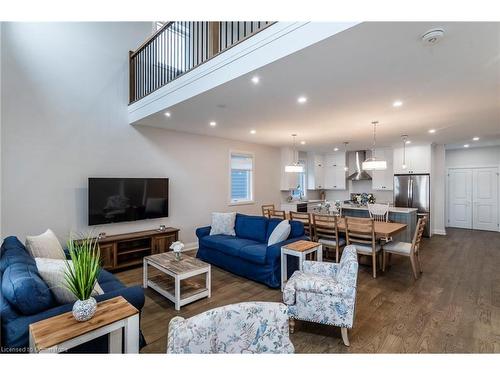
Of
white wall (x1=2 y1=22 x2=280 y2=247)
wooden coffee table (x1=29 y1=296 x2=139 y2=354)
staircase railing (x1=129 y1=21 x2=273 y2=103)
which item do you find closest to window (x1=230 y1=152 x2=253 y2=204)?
white wall (x1=2 y1=22 x2=280 y2=247)

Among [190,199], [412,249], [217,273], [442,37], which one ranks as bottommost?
[217,273]

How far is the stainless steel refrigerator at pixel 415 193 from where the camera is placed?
6750 millimetres

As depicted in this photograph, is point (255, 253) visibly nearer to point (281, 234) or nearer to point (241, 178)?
point (281, 234)

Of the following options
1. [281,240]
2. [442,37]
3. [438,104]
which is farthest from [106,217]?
[438,104]

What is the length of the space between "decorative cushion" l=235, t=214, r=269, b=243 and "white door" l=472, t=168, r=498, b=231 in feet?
25.3

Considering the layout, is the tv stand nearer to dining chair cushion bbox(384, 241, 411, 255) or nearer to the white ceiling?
the white ceiling

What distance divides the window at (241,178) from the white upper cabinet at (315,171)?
289 cm

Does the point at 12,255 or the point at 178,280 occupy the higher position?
the point at 12,255

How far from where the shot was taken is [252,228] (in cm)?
445

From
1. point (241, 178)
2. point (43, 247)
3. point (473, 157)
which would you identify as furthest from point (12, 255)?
point (473, 157)

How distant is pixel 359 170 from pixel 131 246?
7340 mm
